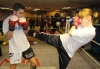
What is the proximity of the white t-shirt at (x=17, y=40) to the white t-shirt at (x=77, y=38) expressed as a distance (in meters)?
0.68

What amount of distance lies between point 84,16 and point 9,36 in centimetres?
120

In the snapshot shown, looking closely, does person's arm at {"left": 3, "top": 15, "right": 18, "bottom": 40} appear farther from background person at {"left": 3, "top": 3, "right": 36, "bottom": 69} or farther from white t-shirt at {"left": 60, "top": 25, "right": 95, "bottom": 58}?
white t-shirt at {"left": 60, "top": 25, "right": 95, "bottom": 58}

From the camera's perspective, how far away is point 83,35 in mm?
1712

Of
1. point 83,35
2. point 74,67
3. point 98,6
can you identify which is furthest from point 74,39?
point 98,6

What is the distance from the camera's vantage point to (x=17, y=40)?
2041 millimetres

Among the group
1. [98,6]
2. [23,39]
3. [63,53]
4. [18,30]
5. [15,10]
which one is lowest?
[63,53]

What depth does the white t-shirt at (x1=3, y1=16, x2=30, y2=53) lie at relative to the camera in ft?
6.62

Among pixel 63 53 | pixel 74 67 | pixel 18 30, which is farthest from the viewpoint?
pixel 74 67

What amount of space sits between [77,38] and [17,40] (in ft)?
3.20

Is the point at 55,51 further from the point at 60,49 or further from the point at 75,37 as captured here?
the point at 75,37

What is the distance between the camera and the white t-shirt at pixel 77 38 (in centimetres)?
171

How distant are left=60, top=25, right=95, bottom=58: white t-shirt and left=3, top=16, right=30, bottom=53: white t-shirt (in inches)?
26.7

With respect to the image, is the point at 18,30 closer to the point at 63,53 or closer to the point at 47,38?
the point at 47,38

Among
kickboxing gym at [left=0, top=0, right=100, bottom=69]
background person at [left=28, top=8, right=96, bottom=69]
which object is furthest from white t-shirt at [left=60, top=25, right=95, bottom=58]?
kickboxing gym at [left=0, top=0, right=100, bottom=69]
